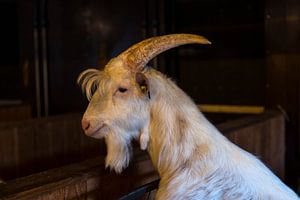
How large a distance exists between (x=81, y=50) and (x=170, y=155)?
16.4 ft

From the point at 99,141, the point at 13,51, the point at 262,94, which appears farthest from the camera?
the point at 13,51

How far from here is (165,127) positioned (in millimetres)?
1904

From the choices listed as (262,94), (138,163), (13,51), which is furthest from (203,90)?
(138,163)

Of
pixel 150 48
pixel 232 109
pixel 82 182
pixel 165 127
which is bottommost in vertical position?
pixel 232 109

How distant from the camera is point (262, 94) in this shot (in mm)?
5906

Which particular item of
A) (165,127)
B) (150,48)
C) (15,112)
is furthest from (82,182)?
(15,112)

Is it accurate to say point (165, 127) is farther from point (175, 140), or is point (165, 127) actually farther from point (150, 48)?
point (150, 48)

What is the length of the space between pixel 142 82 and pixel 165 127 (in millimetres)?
209

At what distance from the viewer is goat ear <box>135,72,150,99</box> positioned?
1.88 m

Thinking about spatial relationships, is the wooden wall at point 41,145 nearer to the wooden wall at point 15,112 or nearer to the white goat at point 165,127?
the wooden wall at point 15,112

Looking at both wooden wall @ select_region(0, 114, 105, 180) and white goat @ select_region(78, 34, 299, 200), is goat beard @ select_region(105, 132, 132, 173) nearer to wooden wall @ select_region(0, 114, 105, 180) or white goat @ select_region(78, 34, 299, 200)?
white goat @ select_region(78, 34, 299, 200)

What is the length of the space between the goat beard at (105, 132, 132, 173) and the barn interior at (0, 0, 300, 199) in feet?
4.78

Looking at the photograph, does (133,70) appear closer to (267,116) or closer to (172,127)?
(172,127)

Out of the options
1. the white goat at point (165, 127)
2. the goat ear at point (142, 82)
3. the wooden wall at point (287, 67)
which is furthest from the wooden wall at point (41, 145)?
the wooden wall at point (287, 67)
